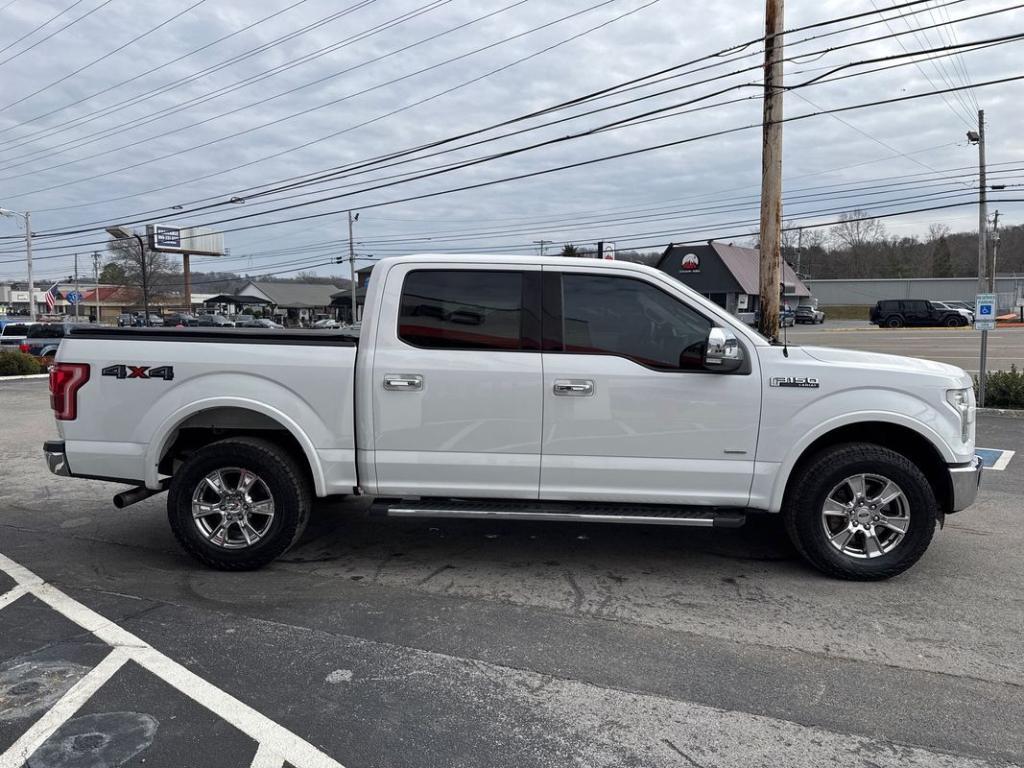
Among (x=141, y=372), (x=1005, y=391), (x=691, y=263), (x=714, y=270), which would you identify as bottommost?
(x=1005, y=391)

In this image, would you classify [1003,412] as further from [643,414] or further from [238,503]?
[238,503]

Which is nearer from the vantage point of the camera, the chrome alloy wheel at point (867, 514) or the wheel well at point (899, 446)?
the chrome alloy wheel at point (867, 514)

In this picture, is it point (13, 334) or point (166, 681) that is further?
point (13, 334)

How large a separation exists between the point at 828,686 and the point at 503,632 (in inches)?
63.4

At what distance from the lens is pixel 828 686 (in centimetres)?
361

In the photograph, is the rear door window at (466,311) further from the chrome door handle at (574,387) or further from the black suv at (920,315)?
the black suv at (920,315)

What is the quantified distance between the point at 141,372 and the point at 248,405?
76cm

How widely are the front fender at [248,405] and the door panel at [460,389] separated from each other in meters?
0.41

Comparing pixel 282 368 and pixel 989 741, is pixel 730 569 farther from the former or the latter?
pixel 282 368

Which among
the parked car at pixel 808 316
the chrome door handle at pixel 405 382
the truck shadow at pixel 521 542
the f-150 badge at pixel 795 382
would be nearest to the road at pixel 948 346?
the truck shadow at pixel 521 542

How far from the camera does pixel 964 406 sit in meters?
4.84

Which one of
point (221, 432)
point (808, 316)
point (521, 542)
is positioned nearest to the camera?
point (221, 432)

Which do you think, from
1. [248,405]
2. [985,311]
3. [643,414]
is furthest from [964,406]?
[985,311]

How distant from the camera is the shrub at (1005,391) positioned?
1291 cm
